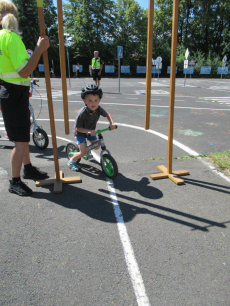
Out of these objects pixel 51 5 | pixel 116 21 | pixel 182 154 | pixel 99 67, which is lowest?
pixel 182 154

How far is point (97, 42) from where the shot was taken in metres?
45.2

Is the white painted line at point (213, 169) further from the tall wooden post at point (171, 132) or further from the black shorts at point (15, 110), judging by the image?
the black shorts at point (15, 110)

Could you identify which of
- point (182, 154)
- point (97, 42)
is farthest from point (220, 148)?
point (97, 42)

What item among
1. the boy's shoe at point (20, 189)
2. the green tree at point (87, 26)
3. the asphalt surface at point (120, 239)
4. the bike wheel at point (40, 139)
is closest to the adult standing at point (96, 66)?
the bike wheel at point (40, 139)

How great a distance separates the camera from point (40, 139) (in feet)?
17.3

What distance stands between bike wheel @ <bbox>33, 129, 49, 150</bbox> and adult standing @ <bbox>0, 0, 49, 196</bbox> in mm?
1873

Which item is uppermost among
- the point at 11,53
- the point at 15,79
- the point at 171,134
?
the point at 11,53

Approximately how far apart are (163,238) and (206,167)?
218 centimetres

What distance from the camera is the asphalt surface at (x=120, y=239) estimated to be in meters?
1.97

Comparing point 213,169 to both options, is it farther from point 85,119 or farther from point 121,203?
point 85,119

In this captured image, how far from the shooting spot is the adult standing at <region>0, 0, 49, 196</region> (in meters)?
2.88

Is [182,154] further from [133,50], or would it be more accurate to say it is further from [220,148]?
[133,50]

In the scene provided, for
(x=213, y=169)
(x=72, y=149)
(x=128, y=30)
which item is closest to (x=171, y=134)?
(x=213, y=169)

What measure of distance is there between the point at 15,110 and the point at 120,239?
6.78 ft
